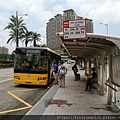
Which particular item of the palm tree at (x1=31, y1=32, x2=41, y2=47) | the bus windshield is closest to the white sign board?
the bus windshield

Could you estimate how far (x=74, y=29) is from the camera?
7.23 metres

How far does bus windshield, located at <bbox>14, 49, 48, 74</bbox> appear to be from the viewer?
1280 centimetres

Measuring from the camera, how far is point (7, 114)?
6777 mm

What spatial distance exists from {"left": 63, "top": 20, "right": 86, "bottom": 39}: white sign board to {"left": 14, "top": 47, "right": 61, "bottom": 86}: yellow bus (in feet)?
19.4

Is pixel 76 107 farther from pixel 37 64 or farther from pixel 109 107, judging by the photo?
pixel 37 64

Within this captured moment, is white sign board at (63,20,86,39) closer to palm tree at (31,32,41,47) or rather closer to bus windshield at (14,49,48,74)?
bus windshield at (14,49,48,74)

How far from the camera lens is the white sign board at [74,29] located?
7094 mm

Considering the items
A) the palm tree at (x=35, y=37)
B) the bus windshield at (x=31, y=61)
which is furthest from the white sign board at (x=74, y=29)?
the palm tree at (x=35, y=37)

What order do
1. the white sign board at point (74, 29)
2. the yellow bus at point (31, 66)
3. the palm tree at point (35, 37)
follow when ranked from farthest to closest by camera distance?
the palm tree at point (35, 37), the yellow bus at point (31, 66), the white sign board at point (74, 29)

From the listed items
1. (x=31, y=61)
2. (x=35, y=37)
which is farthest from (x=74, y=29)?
(x=35, y=37)

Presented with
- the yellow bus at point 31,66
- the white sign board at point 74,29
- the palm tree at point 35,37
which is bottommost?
the yellow bus at point 31,66

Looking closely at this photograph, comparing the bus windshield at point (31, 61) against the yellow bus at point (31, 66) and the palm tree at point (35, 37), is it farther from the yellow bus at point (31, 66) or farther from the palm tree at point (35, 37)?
the palm tree at point (35, 37)

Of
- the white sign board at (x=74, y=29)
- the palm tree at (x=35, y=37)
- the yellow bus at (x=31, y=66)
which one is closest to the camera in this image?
the white sign board at (x=74, y=29)

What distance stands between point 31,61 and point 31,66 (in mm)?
321
